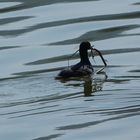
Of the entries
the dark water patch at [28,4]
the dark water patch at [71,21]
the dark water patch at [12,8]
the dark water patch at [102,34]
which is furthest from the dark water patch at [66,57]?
the dark water patch at [28,4]

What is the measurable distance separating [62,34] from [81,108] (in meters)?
7.38

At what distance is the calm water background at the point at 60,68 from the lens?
14359mm

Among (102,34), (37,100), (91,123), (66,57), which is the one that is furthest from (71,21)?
(91,123)

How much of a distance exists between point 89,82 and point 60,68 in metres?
1.81

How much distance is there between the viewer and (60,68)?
19.4 m

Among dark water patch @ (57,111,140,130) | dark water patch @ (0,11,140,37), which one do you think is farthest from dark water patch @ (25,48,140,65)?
dark water patch @ (57,111,140,130)

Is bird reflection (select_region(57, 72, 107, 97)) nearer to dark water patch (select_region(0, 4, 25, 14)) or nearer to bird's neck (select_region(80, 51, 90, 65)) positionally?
bird's neck (select_region(80, 51, 90, 65))

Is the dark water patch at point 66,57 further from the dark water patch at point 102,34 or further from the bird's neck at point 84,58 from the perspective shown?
the dark water patch at point 102,34

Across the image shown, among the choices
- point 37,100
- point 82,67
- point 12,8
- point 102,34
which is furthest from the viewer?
point 12,8

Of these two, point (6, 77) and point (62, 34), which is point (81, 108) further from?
point (62, 34)

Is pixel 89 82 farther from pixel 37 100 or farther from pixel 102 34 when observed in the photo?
pixel 102 34

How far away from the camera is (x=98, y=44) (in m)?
21.5

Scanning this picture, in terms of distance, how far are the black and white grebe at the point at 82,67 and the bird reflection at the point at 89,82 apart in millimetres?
122

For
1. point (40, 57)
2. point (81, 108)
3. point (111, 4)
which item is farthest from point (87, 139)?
point (111, 4)
